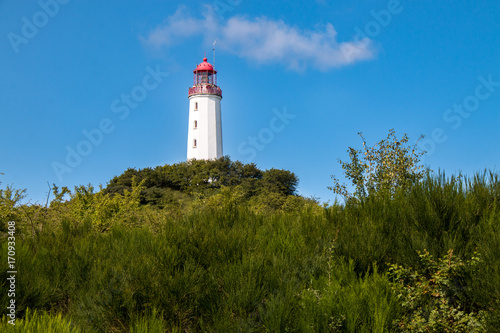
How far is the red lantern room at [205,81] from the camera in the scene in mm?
45344

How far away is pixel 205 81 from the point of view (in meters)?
46.5

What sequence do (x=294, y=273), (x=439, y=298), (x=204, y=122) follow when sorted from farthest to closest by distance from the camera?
(x=204, y=122)
(x=294, y=273)
(x=439, y=298)

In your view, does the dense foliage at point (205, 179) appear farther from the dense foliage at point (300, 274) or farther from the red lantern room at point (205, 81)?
the dense foliage at point (300, 274)

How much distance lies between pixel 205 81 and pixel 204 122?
197 inches

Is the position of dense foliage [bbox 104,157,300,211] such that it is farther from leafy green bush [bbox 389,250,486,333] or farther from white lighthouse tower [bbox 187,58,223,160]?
leafy green bush [bbox 389,250,486,333]

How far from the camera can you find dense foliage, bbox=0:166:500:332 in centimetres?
485

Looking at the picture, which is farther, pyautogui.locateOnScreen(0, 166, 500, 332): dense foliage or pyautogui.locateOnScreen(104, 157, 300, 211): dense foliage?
pyautogui.locateOnScreen(104, 157, 300, 211): dense foliage

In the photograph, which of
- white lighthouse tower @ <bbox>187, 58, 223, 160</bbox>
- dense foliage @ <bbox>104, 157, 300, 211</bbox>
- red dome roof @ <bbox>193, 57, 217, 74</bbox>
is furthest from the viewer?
red dome roof @ <bbox>193, 57, 217, 74</bbox>

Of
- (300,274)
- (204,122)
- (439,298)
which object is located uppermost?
(204,122)

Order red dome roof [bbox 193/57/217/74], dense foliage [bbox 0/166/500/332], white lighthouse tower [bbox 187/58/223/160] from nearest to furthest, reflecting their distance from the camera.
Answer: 1. dense foliage [bbox 0/166/500/332]
2. white lighthouse tower [bbox 187/58/223/160]
3. red dome roof [bbox 193/57/217/74]

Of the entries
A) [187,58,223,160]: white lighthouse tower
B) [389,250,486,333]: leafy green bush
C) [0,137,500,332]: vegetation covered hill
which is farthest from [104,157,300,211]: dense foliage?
[389,250,486,333]: leafy green bush

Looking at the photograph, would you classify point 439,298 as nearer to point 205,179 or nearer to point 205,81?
point 205,179

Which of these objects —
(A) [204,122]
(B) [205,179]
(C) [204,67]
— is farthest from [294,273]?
(C) [204,67]

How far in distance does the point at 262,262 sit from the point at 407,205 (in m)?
2.66
